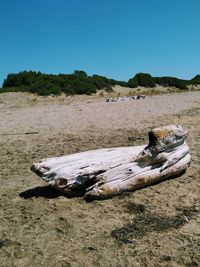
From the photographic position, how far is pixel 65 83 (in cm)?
2631

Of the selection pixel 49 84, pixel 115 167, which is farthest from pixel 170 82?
pixel 115 167

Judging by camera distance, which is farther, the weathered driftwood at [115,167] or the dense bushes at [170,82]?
the dense bushes at [170,82]

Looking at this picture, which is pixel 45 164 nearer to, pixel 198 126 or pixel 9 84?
pixel 198 126

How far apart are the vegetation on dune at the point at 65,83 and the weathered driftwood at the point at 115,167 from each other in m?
16.7

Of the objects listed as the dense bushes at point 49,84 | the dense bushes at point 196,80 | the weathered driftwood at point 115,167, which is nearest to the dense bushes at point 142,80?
the dense bushes at point 49,84

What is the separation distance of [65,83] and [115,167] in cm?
2083

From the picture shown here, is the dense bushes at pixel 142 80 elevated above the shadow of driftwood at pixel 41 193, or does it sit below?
above

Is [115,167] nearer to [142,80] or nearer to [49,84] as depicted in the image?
[49,84]

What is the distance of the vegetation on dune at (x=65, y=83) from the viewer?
77.6 ft

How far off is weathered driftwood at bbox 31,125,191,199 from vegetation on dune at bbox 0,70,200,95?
16726 mm

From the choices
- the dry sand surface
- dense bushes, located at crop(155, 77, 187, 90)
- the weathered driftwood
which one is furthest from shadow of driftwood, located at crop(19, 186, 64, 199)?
dense bushes, located at crop(155, 77, 187, 90)

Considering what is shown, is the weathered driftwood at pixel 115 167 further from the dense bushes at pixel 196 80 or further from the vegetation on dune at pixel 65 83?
the dense bushes at pixel 196 80

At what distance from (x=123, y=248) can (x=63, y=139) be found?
574 cm

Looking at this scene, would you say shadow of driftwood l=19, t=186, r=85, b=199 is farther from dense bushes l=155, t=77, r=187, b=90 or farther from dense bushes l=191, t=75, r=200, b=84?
dense bushes l=191, t=75, r=200, b=84
